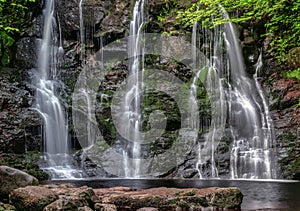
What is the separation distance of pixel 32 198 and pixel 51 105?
33.3 ft

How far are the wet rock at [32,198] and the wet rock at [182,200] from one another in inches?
57.1

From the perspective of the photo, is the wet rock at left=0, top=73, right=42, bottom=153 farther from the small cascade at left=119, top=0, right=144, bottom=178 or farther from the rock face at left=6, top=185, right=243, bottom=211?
the rock face at left=6, top=185, right=243, bottom=211

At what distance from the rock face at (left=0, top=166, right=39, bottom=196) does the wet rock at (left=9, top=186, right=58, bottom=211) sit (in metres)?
1.07

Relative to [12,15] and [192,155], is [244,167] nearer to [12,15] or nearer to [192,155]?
[192,155]

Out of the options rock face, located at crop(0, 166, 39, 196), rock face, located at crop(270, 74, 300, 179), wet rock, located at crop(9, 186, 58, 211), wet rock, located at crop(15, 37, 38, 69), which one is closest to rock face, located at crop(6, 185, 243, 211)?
wet rock, located at crop(9, 186, 58, 211)

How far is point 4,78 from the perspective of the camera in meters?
15.4

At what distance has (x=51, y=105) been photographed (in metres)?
15.3

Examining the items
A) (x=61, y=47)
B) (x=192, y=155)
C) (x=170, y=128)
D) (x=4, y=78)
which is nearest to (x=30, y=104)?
(x=4, y=78)

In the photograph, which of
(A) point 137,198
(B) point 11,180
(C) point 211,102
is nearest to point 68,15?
(C) point 211,102

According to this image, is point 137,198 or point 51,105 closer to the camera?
point 137,198

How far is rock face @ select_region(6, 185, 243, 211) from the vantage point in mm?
5773

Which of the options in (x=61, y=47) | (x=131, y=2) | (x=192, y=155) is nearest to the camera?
(x=192, y=155)

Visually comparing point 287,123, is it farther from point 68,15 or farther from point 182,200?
point 68,15

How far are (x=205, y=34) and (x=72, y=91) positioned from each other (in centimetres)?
728
